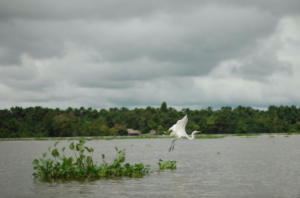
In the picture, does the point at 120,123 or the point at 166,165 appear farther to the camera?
the point at 120,123

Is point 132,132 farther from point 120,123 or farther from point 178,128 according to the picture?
point 178,128

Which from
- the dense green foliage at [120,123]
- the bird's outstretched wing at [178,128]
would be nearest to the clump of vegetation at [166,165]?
the bird's outstretched wing at [178,128]

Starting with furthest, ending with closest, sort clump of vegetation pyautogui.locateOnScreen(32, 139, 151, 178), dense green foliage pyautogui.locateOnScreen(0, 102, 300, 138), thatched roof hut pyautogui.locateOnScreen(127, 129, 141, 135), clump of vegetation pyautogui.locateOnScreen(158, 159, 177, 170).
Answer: thatched roof hut pyautogui.locateOnScreen(127, 129, 141, 135) < dense green foliage pyautogui.locateOnScreen(0, 102, 300, 138) < clump of vegetation pyautogui.locateOnScreen(158, 159, 177, 170) < clump of vegetation pyautogui.locateOnScreen(32, 139, 151, 178)

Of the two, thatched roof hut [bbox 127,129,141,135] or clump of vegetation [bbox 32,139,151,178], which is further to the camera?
thatched roof hut [bbox 127,129,141,135]

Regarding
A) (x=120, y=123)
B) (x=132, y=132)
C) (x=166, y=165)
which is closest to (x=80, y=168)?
(x=166, y=165)

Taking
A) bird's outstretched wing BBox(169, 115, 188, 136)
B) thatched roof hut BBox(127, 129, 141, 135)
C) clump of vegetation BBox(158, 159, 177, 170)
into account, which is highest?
bird's outstretched wing BBox(169, 115, 188, 136)

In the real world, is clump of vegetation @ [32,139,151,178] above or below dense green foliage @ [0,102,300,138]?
below

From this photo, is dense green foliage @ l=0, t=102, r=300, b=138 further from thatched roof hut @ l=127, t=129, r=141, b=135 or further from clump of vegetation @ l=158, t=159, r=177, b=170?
clump of vegetation @ l=158, t=159, r=177, b=170

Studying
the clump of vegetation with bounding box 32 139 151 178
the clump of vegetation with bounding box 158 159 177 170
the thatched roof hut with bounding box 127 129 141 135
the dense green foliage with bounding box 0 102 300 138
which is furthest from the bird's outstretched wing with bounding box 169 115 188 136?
the thatched roof hut with bounding box 127 129 141 135

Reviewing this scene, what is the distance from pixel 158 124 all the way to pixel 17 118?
129 feet

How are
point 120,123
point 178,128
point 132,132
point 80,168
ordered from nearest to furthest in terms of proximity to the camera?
point 80,168
point 178,128
point 132,132
point 120,123

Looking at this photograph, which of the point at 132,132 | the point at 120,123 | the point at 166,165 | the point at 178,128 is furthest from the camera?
the point at 120,123

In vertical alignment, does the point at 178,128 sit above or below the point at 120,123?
below

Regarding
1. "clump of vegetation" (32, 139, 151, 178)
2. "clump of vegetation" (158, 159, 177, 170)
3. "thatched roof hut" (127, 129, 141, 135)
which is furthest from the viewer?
"thatched roof hut" (127, 129, 141, 135)
